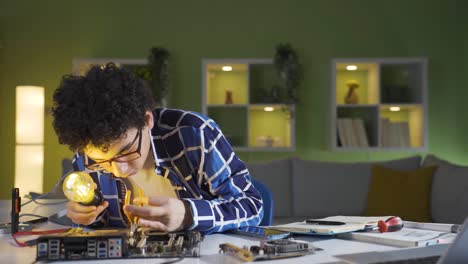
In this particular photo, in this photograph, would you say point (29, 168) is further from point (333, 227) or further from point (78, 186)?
point (333, 227)

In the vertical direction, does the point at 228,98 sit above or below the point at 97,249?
above

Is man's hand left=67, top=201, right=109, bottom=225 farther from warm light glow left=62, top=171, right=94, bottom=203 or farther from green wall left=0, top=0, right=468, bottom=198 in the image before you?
green wall left=0, top=0, right=468, bottom=198

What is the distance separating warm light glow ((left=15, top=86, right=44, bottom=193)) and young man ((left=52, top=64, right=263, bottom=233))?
3.89 metres

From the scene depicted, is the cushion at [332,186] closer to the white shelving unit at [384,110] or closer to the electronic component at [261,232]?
the white shelving unit at [384,110]

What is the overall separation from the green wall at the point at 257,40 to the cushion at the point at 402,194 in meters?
1.00

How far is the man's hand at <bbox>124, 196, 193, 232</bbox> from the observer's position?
137cm

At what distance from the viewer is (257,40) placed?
5789mm

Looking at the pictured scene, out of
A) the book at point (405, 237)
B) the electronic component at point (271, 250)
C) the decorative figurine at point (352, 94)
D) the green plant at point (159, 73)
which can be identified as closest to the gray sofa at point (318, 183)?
the decorative figurine at point (352, 94)

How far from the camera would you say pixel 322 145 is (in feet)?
18.9

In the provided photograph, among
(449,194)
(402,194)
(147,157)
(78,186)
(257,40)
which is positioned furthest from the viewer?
(257,40)

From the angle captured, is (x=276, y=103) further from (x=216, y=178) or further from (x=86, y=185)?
(x=86, y=185)

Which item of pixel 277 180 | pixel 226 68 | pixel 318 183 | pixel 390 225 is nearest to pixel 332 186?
pixel 318 183

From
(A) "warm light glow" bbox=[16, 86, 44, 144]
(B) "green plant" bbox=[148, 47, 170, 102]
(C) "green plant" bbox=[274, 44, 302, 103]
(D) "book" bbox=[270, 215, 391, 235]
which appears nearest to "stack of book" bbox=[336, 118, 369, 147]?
(C) "green plant" bbox=[274, 44, 302, 103]

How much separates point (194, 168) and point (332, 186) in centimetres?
336
